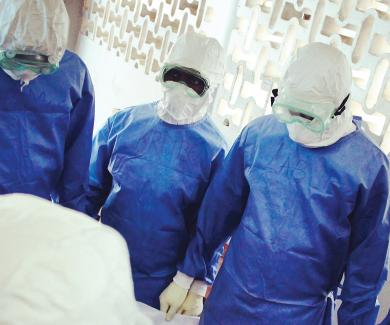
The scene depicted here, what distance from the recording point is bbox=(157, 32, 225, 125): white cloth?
1.44 m

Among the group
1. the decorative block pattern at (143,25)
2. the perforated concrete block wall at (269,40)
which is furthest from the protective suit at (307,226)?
the decorative block pattern at (143,25)

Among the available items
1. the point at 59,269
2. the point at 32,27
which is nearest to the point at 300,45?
the point at 32,27

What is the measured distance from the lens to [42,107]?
1350 mm

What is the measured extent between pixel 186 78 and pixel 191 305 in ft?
2.39

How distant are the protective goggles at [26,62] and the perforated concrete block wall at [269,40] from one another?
79 cm

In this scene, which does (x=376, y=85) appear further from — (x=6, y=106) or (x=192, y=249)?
(x=6, y=106)

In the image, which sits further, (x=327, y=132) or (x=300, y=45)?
(x=300, y=45)

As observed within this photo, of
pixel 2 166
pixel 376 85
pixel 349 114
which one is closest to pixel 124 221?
pixel 2 166

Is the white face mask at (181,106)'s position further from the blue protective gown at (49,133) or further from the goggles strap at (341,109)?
the goggles strap at (341,109)

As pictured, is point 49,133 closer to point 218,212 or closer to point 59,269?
point 218,212

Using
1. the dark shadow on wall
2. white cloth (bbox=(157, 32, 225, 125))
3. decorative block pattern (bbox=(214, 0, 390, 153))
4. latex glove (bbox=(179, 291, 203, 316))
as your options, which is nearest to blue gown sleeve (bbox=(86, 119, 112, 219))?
white cloth (bbox=(157, 32, 225, 125))

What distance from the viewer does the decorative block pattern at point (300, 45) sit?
134 centimetres

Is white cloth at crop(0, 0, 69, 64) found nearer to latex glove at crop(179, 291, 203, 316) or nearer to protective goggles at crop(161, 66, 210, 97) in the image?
protective goggles at crop(161, 66, 210, 97)

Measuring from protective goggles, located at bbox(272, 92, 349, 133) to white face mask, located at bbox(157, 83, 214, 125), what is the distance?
0.35 m
